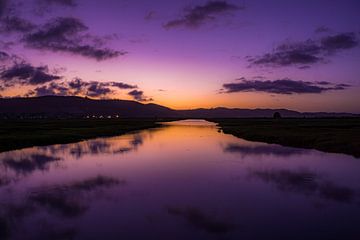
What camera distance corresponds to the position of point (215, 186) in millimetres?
20031

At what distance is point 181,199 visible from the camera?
56.1 ft

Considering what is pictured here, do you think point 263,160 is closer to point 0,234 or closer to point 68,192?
point 68,192

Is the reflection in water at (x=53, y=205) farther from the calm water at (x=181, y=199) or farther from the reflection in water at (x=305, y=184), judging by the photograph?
the reflection in water at (x=305, y=184)

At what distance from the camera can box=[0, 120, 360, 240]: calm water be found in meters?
12.6

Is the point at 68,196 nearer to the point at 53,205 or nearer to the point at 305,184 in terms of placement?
the point at 53,205

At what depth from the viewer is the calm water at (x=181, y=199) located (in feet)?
41.2

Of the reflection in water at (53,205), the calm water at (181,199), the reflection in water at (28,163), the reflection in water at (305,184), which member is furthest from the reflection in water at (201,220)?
the reflection in water at (28,163)

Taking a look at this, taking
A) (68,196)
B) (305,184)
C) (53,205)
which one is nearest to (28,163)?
(68,196)

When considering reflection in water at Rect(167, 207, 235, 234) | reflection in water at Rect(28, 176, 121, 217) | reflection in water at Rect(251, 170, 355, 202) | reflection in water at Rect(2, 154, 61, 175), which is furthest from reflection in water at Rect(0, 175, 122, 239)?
reflection in water at Rect(251, 170, 355, 202)

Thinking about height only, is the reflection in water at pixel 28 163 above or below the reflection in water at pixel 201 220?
above

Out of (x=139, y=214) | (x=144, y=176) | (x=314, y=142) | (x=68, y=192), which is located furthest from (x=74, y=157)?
(x=314, y=142)

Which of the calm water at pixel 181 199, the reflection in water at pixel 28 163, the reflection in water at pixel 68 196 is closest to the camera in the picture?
the calm water at pixel 181 199

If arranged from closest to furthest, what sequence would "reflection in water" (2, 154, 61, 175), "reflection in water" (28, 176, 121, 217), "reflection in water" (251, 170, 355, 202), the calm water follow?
the calm water < "reflection in water" (28, 176, 121, 217) < "reflection in water" (251, 170, 355, 202) < "reflection in water" (2, 154, 61, 175)

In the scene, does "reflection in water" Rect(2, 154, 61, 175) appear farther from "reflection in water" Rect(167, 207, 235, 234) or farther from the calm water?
"reflection in water" Rect(167, 207, 235, 234)
